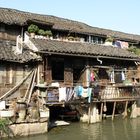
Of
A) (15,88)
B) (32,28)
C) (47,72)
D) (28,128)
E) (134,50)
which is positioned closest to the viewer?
(28,128)

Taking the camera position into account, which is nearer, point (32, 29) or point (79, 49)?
point (79, 49)

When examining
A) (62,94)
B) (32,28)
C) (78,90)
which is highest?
(32,28)

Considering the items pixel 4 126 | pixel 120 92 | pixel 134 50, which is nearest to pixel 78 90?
pixel 120 92

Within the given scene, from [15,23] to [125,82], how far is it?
9165 mm

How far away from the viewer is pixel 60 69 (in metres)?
21.3

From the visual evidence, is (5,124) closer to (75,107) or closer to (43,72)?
(43,72)

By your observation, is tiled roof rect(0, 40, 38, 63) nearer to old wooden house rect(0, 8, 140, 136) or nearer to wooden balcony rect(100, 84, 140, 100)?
old wooden house rect(0, 8, 140, 136)

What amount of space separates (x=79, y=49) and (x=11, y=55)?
16.5 feet

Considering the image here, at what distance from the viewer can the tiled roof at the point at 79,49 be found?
19734 millimetres

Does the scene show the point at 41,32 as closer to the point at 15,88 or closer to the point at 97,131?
the point at 15,88

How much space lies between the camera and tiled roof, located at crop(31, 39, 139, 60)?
1973 centimetres

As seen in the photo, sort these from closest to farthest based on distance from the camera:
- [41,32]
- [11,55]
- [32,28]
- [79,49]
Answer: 1. [11,55]
2. [79,49]
3. [32,28]
4. [41,32]

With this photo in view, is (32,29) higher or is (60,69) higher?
(32,29)

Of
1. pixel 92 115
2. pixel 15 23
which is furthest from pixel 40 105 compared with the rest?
pixel 15 23
